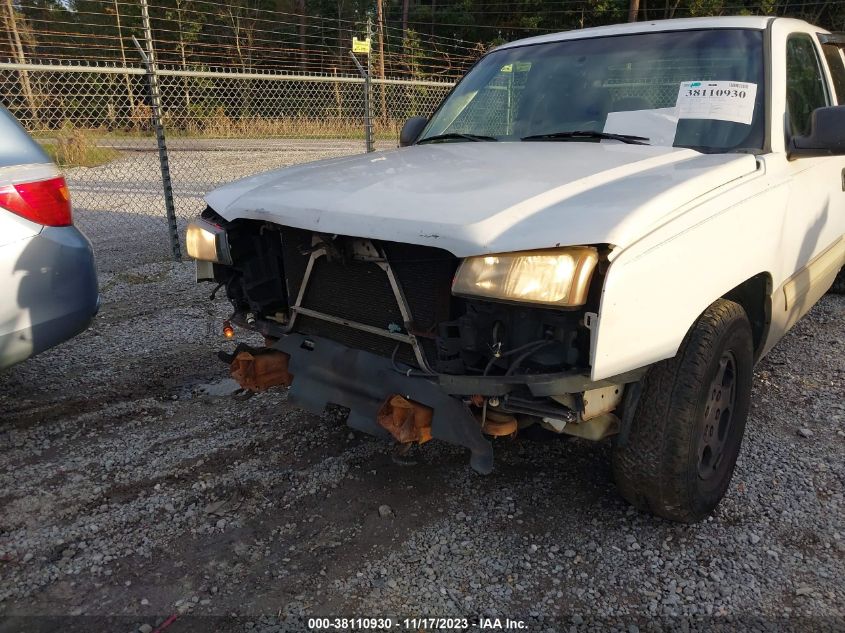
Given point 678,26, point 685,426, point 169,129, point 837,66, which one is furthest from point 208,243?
point 169,129

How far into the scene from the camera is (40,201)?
3037 millimetres

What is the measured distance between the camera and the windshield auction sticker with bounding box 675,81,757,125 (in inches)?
117

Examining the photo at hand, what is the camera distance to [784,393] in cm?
381

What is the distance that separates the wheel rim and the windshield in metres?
0.99

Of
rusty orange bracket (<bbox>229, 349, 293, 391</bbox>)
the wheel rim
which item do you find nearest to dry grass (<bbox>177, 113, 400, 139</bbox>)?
rusty orange bracket (<bbox>229, 349, 293, 391</bbox>)

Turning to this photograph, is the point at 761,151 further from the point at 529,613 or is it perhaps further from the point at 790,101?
the point at 529,613

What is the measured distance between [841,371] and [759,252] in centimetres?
198

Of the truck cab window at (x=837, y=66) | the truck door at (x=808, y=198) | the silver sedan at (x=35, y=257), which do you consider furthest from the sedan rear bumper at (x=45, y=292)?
the truck cab window at (x=837, y=66)

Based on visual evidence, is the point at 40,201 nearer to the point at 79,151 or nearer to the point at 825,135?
the point at 825,135

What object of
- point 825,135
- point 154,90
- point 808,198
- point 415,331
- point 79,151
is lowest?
point 79,151

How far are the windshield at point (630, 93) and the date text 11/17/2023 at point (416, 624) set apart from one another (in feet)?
7.02

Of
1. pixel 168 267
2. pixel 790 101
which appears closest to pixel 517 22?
pixel 168 267

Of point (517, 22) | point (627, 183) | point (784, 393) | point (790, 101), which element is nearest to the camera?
point (627, 183)

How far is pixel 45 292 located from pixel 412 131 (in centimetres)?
230
